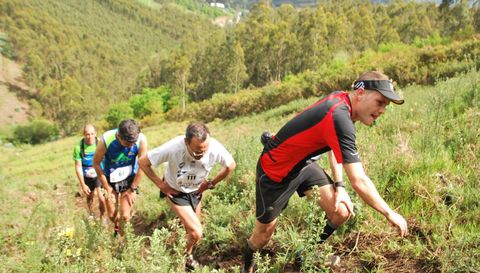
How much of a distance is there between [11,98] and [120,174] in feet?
350

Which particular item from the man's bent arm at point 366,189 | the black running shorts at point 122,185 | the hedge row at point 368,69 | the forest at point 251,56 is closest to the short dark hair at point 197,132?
the man's bent arm at point 366,189

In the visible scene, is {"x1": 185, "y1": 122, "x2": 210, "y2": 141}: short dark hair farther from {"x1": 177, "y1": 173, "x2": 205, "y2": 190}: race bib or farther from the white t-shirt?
{"x1": 177, "y1": 173, "x2": 205, "y2": 190}: race bib

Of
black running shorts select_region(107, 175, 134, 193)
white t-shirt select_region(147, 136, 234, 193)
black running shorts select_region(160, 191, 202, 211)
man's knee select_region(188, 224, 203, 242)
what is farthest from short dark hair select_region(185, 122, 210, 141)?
black running shorts select_region(107, 175, 134, 193)

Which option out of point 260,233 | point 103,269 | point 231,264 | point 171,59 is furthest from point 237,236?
point 171,59

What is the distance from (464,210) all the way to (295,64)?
155ft

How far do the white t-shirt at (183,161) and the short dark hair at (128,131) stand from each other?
69 cm

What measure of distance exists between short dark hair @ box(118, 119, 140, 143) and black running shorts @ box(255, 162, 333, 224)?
6.40 feet

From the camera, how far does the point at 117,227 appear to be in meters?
5.42

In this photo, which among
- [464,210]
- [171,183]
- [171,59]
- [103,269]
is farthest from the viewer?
[171,59]

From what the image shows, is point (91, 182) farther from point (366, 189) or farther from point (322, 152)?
point (366, 189)

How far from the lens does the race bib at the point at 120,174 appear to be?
4.96 meters

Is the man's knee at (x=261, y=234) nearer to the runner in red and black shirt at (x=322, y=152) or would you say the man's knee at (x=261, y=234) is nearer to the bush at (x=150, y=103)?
the runner in red and black shirt at (x=322, y=152)

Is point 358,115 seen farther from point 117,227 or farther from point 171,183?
point 117,227

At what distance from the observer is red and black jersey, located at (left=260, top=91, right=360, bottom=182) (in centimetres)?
243
